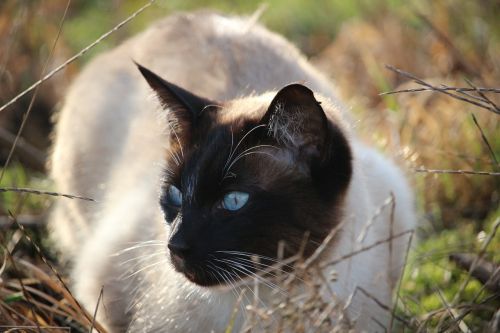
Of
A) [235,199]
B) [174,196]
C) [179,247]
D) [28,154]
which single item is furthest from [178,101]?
[28,154]

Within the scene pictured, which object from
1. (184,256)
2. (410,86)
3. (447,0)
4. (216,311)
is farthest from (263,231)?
(447,0)

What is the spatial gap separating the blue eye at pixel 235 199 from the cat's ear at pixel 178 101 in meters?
0.39

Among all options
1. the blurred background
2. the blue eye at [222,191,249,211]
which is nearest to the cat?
the blue eye at [222,191,249,211]

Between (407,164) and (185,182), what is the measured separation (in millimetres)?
2054

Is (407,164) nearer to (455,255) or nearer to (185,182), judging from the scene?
(455,255)

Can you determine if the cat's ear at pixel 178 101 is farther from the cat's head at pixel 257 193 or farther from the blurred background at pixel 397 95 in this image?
the blurred background at pixel 397 95

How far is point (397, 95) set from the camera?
17.9 feet

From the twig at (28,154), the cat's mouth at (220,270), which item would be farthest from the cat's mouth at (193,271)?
the twig at (28,154)

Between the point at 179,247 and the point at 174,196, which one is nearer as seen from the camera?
the point at 179,247

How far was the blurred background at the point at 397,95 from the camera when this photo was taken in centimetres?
391

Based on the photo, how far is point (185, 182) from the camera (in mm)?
2766

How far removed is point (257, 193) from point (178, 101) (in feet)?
1.63

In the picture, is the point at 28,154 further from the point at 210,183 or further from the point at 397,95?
the point at 210,183

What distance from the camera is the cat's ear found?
2852 mm
